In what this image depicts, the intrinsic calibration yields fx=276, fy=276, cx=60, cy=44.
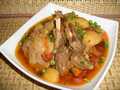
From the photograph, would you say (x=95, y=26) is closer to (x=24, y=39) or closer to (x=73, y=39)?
(x=73, y=39)

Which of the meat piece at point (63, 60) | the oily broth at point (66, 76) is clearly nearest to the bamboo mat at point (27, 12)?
the oily broth at point (66, 76)

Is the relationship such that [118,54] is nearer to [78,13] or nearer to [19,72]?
[78,13]

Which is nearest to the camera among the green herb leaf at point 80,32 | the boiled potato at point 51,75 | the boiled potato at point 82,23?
the boiled potato at point 51,75

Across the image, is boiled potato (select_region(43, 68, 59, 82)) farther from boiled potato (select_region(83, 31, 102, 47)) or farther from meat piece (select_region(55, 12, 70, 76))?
boiled potato (select_region(83, 31, 102, 47))

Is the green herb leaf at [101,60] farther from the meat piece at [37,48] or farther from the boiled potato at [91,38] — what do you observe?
the meat piece at [37,48]

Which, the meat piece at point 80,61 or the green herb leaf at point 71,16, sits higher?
the green herb leaf at point 71,16

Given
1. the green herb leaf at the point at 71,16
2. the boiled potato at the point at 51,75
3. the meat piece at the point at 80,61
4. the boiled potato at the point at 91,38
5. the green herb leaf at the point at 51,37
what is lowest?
the boiled potato at the point at 51,75

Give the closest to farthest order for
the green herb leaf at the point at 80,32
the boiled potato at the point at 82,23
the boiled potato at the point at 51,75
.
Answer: the boiled potato at the point at 51,75, the green herb leaf at the point at 80,32, the boiled potato at the point at 82,23
